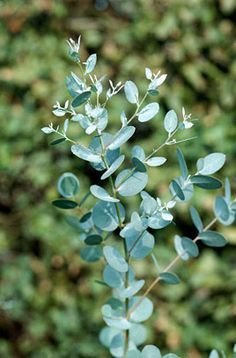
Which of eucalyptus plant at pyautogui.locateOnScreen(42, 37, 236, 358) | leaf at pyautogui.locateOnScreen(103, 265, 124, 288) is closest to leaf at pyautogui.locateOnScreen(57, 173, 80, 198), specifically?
eucalyptus plant at pyautogui.locateOnScreen(42, 37, 236, 358)

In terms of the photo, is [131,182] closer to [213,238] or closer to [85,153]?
[85,153]

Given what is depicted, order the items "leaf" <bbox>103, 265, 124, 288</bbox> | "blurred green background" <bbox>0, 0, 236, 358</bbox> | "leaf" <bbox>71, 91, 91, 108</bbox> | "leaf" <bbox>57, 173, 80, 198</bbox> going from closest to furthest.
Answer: "leaf" <bbox>71, 91, 91, 108</bbox> < "leaf" <bbox>103, 265, 124, 288</bbox> < "leaf" <bbox>57, 173, 80, 198</bbox> < "blurred green background" <bbox>0, 0, 236, 358</bbox>

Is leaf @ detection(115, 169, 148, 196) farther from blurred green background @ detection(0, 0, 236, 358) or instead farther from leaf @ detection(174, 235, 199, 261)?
blurred green background @ detection(0, 0, 236, 358)

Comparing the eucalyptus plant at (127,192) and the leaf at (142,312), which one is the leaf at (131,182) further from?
the leaf at (142,312)

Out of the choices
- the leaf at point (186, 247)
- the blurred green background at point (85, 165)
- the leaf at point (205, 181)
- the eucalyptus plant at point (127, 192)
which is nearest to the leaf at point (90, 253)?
the eucalyptus plant at point (127, 192)

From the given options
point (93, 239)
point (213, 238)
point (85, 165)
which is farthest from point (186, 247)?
point (85, 165)

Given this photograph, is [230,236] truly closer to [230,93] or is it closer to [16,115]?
[230,93]

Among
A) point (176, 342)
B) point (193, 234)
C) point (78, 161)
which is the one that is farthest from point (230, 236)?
point (78, 161)
